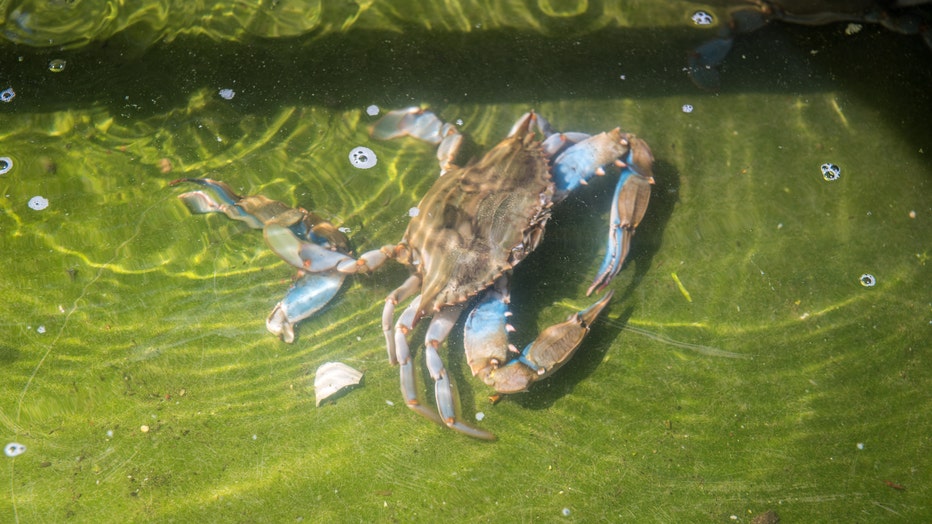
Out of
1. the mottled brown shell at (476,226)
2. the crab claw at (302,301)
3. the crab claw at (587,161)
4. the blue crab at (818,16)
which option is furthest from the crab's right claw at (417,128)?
the blue crab at (818,16)

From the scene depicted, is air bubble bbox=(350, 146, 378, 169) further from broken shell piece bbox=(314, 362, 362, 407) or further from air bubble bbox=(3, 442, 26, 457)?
air bubble bbox=(3, 442, 26, 457)

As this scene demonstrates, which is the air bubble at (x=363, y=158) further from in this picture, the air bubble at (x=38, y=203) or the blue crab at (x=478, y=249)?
the air bubble at (x=38, y=203)

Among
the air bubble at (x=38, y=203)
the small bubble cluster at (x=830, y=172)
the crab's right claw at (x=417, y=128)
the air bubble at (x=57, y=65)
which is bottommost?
the air bubble at (x=38, y=203)

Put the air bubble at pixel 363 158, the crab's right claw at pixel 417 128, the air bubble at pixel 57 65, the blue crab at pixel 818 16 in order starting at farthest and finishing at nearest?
1. the blue crab at pixel 818 16
2. the air bubble at pixel 57 65
3. the air bubble at pixel 363 158
4. the crab's right claw at pixel 417 128

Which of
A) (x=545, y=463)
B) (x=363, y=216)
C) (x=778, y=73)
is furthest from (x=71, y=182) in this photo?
(x=778, y=73)

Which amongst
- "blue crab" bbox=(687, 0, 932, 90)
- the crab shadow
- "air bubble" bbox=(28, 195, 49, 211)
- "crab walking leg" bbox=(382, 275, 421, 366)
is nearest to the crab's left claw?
Result: the crab shadow

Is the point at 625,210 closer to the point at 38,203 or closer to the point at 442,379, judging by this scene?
the point at 442,379

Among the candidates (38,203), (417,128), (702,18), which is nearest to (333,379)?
(417,128)
